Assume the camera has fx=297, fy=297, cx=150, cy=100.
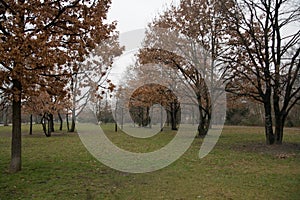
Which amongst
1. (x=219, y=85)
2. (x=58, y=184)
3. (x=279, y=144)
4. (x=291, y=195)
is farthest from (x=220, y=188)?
(x=219, y=85)

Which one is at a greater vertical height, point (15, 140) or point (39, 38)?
point (39, 38)

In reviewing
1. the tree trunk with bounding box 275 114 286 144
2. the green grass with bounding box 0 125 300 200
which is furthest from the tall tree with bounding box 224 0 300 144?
the green grass with bounding box 0 125 300 200

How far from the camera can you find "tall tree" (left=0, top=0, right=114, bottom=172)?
279 inches

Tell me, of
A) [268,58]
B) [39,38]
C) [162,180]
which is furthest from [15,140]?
[268,58]

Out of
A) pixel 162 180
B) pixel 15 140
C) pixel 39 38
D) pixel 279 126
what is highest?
pixel 39 38

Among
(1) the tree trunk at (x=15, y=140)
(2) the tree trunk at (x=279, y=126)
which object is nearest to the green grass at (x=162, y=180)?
(1) the tree trunk at (x=15, y=140)

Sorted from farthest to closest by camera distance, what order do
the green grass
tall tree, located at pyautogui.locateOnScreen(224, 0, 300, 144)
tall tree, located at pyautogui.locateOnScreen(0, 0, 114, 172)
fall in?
1. tall tree, located at pyautogui.locateOnScreen(224, 0, 300, 144)
2. tall tree, located at pyautogui.locateOnScreen(0, 0, 114, 172)
3. the green grass

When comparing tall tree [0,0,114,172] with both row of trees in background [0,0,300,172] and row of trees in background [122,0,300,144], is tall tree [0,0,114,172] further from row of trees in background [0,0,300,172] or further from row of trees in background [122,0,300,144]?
row of trees in background [122,0,300,144]

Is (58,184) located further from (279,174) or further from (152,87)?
(152,87)

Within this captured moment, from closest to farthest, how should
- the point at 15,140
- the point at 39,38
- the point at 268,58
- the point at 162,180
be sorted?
the point at 39,38
the point at 162,180
the point at 15,140
the point at 268,58

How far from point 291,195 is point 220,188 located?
1.44m

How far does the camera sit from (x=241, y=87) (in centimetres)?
1678

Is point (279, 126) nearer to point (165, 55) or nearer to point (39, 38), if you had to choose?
point (165, 55)

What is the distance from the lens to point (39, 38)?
7.16 meters
